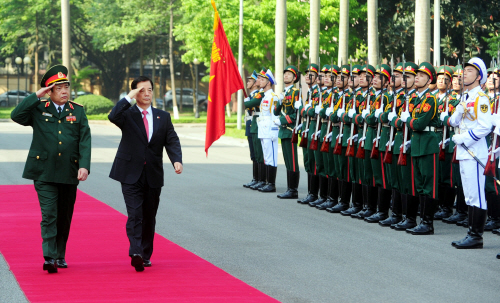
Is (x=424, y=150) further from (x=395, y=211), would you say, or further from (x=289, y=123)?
(x=289, y=123)

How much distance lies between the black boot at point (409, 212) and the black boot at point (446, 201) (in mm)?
1351

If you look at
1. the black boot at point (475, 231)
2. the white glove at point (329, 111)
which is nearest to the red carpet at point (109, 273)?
the black boot at point (475, 231)

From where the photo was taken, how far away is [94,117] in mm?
45406

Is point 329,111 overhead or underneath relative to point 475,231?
overhead

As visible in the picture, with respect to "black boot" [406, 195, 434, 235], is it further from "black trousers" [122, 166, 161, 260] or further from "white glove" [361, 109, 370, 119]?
"black trousers" [122, 166, 161, 260]

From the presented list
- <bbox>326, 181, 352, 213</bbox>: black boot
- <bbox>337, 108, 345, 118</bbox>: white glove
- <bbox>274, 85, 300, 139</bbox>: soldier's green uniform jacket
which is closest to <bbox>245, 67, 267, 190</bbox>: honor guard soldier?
<bbox>274, 85, 300, 139</bbox>: soldier's green uniform jacket

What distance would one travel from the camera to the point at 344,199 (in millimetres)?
12164

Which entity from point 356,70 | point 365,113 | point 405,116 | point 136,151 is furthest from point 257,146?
point 136,151

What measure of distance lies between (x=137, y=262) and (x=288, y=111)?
6225mm

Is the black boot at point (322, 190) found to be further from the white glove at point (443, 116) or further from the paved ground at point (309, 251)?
the white glove at point (443, 116)

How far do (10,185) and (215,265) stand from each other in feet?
27.1

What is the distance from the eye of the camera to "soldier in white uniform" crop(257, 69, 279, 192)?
14.4 meters

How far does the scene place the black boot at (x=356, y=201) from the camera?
1184 centimetres

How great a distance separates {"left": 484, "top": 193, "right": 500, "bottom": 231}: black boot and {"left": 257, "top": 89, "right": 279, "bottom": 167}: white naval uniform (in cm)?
480
